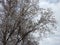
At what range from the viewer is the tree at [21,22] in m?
24.8

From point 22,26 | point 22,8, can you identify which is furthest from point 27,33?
point 22,8

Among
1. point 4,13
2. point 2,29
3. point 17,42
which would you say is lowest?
point 17,42

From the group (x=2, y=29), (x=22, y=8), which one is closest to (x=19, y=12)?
(x=22, y=8)

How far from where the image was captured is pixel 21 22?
84.0ft

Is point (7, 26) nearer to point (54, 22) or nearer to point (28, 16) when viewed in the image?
point (28, 16)

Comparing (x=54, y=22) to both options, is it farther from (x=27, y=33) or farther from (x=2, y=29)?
(x=2, y=29)

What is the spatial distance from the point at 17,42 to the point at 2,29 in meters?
2.32

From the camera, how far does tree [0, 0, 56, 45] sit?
24.8 metres

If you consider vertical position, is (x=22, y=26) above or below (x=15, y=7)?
below

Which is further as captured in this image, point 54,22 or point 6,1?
point 54,22

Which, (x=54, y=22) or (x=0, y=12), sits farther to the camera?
(x=54, y=22)

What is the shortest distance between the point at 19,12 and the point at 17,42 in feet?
10.8

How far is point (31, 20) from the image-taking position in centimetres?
2581

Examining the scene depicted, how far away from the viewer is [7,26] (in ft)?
81.2
